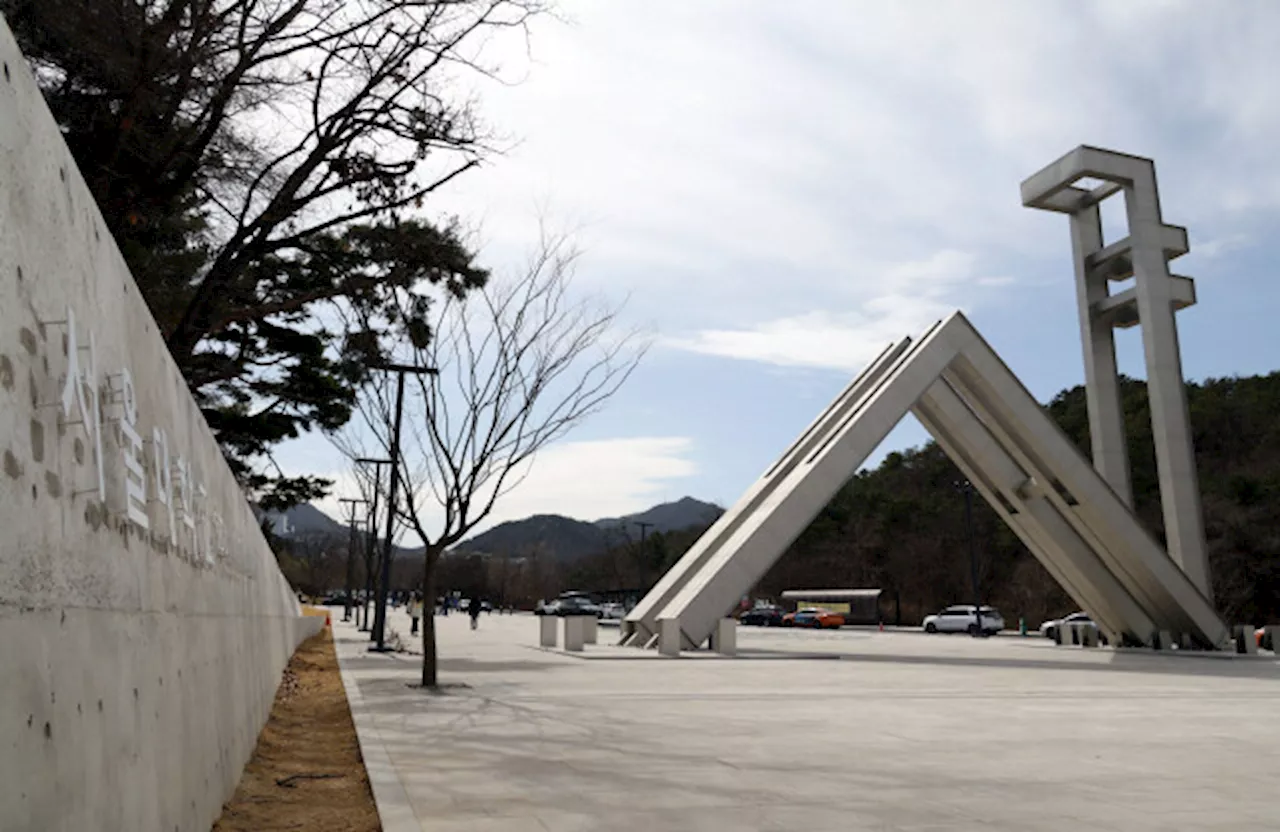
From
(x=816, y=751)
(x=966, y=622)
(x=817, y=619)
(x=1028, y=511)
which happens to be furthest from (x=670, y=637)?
(x=817, y=619)

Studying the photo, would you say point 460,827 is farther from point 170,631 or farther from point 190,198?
point 190,198

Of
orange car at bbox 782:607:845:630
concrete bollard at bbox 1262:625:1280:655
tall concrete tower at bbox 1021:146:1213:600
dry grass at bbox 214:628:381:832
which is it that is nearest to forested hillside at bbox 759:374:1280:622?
orange car at bbox 782:607:845:630

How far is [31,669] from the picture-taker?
2.53 m

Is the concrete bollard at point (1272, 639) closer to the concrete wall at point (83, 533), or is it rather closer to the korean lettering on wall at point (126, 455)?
the concrete wall at point (83, 533)

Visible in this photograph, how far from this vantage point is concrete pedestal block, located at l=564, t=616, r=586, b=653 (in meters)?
22.7

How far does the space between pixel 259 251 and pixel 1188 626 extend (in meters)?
23.7

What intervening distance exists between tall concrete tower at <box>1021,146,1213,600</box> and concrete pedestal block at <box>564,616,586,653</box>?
47.9 feet

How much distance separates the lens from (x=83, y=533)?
10.2 ft

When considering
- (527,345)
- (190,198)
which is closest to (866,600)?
(527,345)

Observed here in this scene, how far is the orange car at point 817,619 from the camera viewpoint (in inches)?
1852

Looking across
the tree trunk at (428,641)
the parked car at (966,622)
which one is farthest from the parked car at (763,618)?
the tree trunk at (428,641)

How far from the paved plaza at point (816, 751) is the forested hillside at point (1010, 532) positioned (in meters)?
28.2

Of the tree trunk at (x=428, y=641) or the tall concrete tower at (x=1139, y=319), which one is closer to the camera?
the tree trunk at (x=428, y=641)

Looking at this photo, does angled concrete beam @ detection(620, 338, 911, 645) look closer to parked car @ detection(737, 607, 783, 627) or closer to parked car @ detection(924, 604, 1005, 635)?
parked car @ detection(924, 604, 1005, 635)
